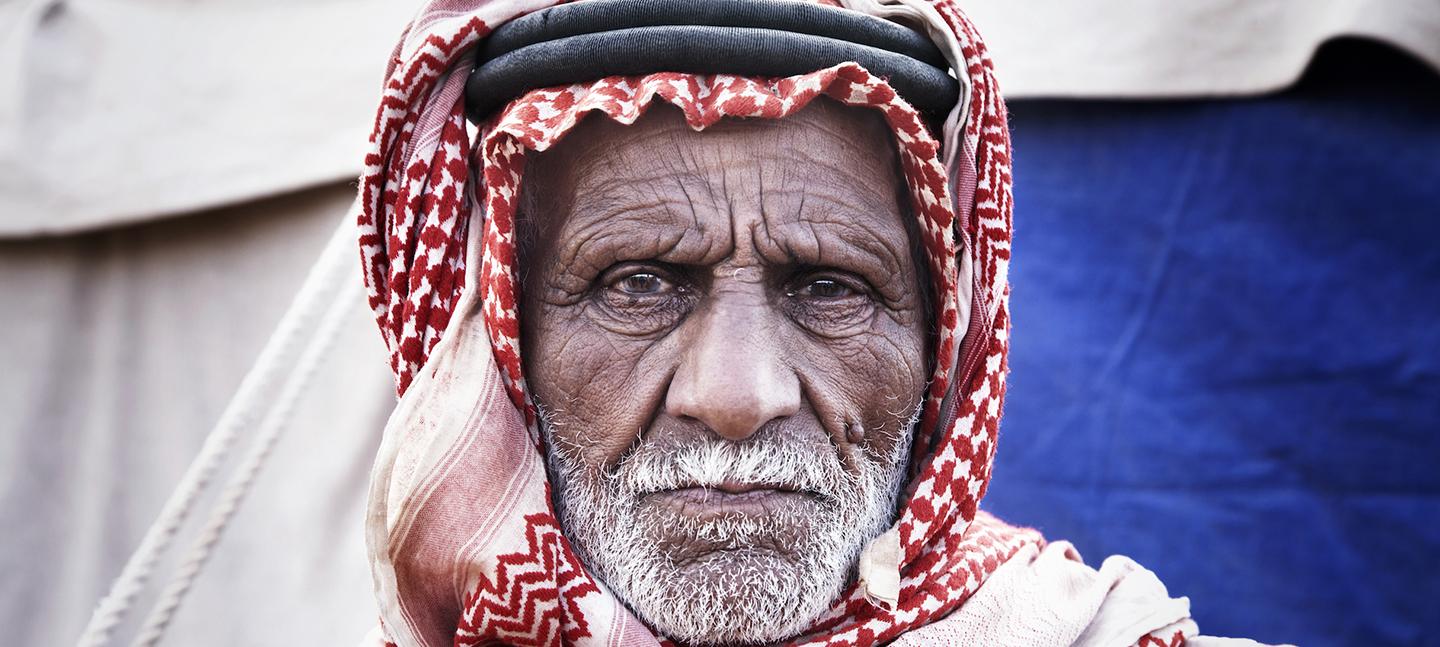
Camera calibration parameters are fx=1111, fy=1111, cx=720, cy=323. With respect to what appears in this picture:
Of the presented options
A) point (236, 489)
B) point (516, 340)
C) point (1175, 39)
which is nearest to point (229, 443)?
point (236, 489)

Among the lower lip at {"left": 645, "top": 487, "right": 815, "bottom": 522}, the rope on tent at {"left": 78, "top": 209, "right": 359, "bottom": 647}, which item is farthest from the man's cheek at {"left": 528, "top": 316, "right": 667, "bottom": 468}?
the rope on tent at {"left": 78, "top": 209, "right": 359, "bottom": 647}

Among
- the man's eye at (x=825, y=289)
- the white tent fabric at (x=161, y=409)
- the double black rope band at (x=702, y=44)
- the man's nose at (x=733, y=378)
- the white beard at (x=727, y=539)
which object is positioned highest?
the double black rope band at (x=702, y=44)

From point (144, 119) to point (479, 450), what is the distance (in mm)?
1985

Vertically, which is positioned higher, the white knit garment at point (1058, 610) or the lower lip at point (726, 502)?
the lower lip at point (726, 502)

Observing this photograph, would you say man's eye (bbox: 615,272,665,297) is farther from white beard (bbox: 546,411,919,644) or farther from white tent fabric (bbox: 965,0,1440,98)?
white tent fabric (bbox: 965,0,1440,98)

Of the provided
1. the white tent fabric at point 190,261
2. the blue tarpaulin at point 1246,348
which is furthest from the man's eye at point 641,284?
the blue tarpaulin at point 1246,348

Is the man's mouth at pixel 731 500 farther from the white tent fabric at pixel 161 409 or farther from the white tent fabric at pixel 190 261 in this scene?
the white tent fabric at pixel 161 409

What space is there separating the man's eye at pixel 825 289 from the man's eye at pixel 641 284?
241 mm

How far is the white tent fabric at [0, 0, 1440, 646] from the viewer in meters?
3.04

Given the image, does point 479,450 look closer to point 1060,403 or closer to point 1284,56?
point 1060,403

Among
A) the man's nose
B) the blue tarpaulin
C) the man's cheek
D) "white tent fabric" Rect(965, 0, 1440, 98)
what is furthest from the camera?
the blue tarpaulin

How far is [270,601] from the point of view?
10.1ft

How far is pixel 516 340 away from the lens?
1801mm

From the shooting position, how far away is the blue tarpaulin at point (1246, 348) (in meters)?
2.69
